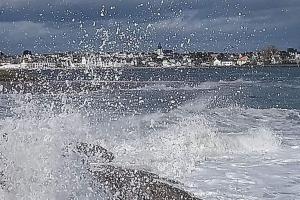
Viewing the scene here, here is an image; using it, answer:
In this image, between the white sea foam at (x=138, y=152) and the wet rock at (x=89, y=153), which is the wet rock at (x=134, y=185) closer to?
the white sea foam at (x=138, y=152)

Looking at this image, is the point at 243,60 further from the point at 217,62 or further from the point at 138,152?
the point at 138,152

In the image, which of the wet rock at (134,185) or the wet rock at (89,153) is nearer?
the wet rock at (134,185)

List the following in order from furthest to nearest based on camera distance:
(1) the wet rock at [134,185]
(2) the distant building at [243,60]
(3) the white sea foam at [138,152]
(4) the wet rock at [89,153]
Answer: (2) the distant building at [243,60], (4) the wet rock at [89,153], (3) the white sea foam at [138,152], (1) the wet rock at [134,185]

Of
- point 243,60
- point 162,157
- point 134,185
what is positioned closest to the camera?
point 134,185

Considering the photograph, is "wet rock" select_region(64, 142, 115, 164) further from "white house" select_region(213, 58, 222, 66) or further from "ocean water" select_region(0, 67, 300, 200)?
"white house" select_region(213, 58, 222, 66)

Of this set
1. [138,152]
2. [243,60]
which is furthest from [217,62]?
[138,152]

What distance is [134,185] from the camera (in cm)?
930

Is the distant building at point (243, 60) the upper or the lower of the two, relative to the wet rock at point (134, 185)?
lower

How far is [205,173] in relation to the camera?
12.0 meters

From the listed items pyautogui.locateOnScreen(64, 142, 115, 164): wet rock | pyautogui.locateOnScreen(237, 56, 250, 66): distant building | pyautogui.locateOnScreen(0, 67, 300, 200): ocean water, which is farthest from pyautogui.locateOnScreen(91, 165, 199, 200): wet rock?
pyautogui.locateOnScreen(237, 56, 250, 66): distant building

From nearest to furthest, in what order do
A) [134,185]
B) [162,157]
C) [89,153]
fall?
[134,185], [89,153], [162,157]

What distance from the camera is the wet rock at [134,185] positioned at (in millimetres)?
8828

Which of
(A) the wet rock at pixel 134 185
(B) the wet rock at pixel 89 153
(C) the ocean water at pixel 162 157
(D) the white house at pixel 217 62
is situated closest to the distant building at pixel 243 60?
(D) the white house at pixel 217 62

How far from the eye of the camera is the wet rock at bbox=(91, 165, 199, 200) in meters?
8.83
